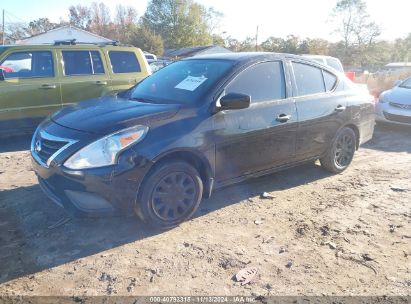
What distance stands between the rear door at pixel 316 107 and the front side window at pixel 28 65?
450 cm

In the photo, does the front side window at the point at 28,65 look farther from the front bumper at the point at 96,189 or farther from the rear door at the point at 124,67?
the front bumper at the point at 96,189

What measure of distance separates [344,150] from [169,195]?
3.02 meters

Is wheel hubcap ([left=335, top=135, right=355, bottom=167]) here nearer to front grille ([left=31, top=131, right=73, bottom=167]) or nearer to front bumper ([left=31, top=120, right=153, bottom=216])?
front bumper ([left=31, top=120, right=153, bottom=216])

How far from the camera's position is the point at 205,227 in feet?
12.6

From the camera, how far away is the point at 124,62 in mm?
7699

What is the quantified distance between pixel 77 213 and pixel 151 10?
239ft

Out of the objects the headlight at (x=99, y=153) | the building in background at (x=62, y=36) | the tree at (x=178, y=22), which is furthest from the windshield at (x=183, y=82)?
the tree at (x=178, y=22)

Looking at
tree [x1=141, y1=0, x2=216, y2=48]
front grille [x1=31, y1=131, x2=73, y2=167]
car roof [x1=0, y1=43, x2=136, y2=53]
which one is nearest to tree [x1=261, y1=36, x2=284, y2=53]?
tree [x1=141, y1=0, x2=216, y2=48]

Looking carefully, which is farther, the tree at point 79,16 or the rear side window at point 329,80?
the tree at point 79,16

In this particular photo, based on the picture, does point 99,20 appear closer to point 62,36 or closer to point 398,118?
point 62,36

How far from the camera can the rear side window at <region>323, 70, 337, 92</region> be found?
201 inches

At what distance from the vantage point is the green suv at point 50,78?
21.2ft

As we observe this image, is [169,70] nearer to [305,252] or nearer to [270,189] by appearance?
[270,189]

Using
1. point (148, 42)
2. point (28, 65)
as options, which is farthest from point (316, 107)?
point (148, 42)
